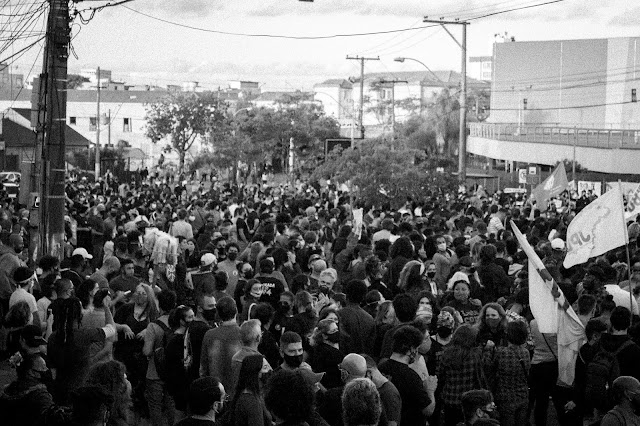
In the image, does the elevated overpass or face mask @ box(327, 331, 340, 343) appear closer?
face mask @ box(327, 331, 340, 343)

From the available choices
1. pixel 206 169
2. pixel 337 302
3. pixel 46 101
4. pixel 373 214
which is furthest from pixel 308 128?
pixel 337 302

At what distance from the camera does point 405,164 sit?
34.5 meters

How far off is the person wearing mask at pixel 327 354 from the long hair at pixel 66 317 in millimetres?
2119

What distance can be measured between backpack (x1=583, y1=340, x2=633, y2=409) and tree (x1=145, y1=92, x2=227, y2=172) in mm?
76224

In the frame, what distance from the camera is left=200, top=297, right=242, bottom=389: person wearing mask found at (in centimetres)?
934

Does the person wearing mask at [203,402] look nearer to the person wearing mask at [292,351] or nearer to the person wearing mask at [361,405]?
the person wearing mask at [361,405]

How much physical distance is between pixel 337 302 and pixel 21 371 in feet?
12.5

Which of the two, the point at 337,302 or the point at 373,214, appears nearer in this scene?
the point at 337,302

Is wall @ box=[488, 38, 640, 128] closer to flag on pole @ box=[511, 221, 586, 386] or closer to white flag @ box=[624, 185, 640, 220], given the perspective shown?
white flag @ box=[624, 185, 640, 220]

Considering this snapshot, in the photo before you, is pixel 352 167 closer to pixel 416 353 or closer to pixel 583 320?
pixel 583 320

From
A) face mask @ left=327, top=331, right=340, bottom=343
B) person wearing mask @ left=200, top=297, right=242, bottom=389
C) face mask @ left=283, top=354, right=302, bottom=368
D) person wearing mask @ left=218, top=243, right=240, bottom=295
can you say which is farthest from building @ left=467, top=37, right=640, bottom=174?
face mask @ left=283, top=354, right=302, bottom=368

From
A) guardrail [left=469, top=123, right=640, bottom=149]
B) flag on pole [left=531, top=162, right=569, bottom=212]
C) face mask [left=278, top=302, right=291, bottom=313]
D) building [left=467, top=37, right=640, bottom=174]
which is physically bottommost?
face mask [left=278, top=302, right=291, bottom=313]

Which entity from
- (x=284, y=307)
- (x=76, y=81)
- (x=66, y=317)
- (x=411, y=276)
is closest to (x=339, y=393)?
(x=284, y=307)

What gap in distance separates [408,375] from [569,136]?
49.0m
